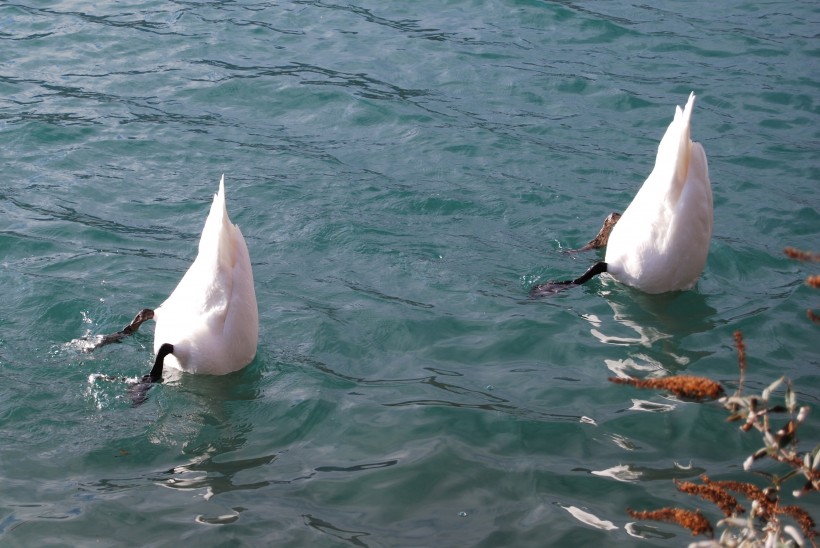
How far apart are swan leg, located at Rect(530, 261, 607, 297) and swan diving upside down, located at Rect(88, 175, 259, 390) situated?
1.94 metres

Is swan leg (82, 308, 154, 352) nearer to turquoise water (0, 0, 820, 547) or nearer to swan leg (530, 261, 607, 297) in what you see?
turquoise water (0, 0, 820, 547)

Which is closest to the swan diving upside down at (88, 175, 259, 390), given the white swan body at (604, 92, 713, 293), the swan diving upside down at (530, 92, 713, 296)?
the swan diving upside down at (530, 92, 713, 296)

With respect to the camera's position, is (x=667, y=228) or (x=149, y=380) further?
(x=667, y=228)

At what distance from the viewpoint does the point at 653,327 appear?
6.08 m

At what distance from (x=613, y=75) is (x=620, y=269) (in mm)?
4045

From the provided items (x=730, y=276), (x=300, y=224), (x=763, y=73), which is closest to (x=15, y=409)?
(x=300, y=224)

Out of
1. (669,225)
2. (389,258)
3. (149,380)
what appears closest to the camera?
(149,380)

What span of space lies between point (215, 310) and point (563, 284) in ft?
7.80

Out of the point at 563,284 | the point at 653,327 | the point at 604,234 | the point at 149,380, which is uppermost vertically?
the point at 604,234

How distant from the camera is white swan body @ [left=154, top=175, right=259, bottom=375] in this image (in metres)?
5.04

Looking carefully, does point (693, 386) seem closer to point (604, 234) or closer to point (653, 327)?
point (653, 327)

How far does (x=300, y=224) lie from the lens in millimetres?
7191

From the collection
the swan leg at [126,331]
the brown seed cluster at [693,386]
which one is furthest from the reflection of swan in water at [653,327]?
the brown seed cluster at [693,386]

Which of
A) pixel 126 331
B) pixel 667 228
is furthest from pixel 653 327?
pixel 126 331
